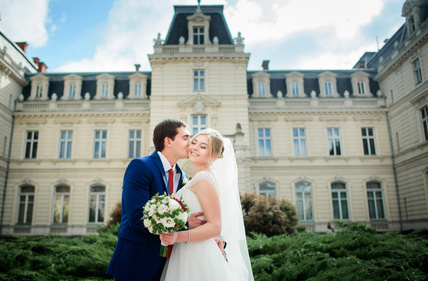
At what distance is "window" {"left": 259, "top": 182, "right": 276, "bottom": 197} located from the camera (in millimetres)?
20716

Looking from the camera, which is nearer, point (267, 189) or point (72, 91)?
point (267, 189)

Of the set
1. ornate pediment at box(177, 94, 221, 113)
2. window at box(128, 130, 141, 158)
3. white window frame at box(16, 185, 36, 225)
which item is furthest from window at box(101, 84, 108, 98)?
white window frame at box(16, 185, 36, 225)

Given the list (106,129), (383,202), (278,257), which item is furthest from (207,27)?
(278,257)

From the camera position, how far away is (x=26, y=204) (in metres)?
20.4

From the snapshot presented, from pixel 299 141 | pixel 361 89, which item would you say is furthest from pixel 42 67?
pixel 361 89

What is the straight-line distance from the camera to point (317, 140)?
71.1ft

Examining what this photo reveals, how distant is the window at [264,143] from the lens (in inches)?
846

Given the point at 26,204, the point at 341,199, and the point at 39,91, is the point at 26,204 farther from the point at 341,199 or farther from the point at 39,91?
the point at 341,199

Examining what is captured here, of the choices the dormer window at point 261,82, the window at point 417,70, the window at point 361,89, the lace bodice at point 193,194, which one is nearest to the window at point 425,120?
the window at point 417,70

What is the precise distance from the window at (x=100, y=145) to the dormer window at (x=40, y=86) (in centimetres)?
492

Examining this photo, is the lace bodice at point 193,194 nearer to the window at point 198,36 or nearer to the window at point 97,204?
the window at point 97,204

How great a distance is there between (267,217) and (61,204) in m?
14.5

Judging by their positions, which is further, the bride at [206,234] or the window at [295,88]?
the window at [295,88]

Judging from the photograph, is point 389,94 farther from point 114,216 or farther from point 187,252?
point 187,252
